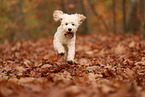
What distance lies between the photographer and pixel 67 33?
4.11m

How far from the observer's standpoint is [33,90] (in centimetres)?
211

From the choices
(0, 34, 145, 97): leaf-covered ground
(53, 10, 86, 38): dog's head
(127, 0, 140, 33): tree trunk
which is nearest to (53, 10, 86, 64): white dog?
(53, 10, 86, 38): dog's head

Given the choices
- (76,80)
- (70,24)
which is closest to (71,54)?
(70,24)

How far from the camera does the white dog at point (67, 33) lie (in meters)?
4.06

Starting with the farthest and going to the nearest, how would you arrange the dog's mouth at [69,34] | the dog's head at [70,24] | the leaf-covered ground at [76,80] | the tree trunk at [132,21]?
the tree trunk at [132,21]
the dog's mouth at [69,34]
the dog's head at [70,24]
the leaf-covered ground at [76,80]

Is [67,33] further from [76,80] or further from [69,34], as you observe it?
[76,80]

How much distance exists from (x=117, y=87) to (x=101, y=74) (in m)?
1.24

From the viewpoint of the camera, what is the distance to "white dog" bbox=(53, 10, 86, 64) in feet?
13.3

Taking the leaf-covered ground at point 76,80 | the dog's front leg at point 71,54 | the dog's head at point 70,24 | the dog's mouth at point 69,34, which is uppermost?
the dog's head at point 70,24

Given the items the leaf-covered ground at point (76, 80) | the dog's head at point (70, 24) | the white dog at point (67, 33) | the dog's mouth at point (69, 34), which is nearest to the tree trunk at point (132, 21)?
the leaf-covered ground at point (76, 80)

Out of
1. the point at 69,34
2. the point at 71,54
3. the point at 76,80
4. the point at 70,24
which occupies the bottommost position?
the point at 76,80

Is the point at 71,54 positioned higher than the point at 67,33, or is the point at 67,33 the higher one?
the point at 67,33

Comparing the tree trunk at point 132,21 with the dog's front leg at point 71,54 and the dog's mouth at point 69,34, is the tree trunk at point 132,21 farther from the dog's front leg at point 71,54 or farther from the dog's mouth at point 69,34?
the dog's mouth at point 69,34

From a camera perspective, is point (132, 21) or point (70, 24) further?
point (132, 21)
